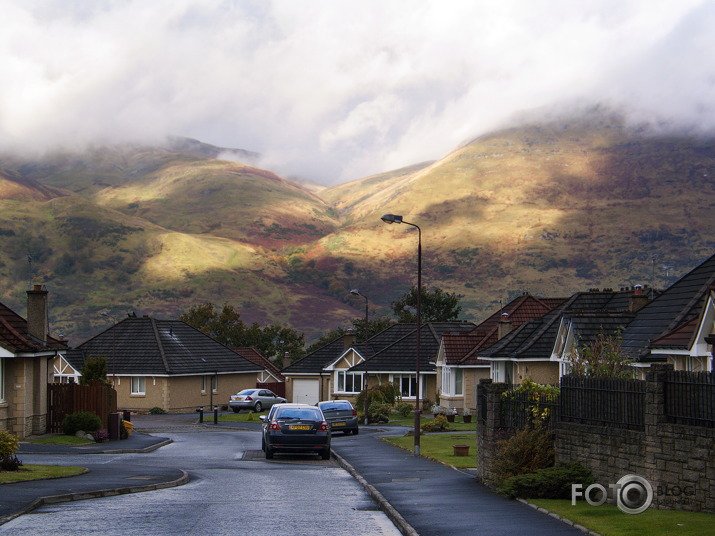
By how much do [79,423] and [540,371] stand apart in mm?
20002

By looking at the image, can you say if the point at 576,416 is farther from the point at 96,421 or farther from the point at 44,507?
the point at 96,421

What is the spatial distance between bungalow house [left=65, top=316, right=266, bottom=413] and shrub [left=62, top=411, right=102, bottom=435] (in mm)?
32533

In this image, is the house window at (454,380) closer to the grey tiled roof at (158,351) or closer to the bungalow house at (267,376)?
the grey tiled roof at (158,351)

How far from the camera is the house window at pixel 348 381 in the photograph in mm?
78156

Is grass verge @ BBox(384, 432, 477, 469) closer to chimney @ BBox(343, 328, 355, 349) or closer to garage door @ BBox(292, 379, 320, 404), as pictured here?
chimney @ BBox(343, 328, 355, 349)

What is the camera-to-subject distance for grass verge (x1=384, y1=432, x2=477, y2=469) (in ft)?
96.5

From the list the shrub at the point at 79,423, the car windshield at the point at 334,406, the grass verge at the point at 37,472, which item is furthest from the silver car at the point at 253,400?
the grass verge at the point at 37,472

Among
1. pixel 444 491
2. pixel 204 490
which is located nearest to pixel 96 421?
Answer: pixel 204 490

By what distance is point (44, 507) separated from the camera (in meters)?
17.8

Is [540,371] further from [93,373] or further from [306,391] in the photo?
[306,391]

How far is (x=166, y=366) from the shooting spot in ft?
244

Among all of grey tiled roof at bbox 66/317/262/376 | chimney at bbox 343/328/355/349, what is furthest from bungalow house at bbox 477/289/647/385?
chimney at bbox 343/328/355/349

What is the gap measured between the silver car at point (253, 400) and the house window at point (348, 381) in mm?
6646

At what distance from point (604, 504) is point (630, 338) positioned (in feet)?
63.2
